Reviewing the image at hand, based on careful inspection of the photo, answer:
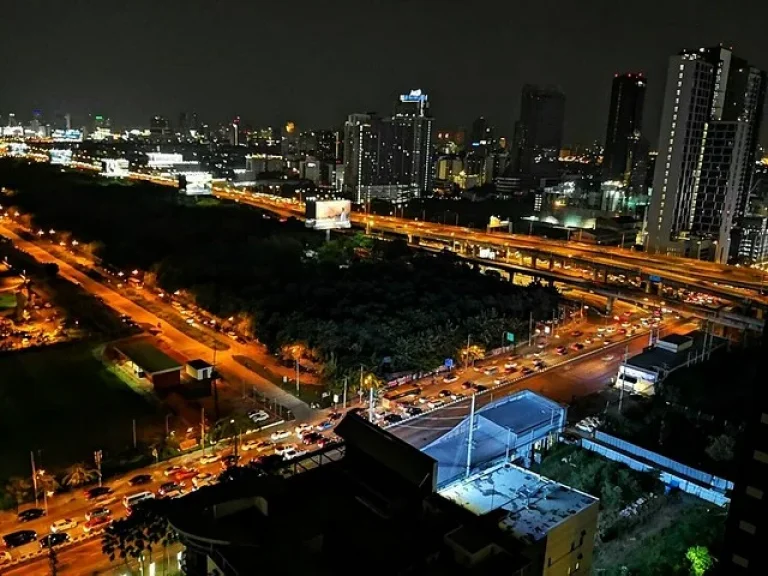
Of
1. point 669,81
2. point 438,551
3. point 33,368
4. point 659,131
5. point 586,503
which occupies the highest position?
point 669,81

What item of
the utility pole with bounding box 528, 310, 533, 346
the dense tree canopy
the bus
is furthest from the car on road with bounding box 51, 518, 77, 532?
the utility pole with bounding box 528, 310, 533, 346

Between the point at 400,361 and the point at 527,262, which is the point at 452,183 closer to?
the point at 527,262

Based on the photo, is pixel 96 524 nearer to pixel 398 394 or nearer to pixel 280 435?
pixel 280 435

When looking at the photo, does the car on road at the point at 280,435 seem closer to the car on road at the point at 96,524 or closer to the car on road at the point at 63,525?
the car on road at the point at 96,524

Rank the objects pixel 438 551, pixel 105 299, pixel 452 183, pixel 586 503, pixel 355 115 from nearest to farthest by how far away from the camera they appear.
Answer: pixel 438 551, pixel 586 503, pixel 105 299, pixel 355 115, pixel 452 183

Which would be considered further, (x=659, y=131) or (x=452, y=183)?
(x=452, y=183)

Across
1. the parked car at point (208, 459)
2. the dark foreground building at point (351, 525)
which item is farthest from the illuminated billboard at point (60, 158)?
the dark foreground building at point (351, 525)

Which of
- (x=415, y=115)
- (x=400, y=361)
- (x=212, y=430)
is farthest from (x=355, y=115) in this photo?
(x=212, y=430)

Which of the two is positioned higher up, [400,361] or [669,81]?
[669,81]
